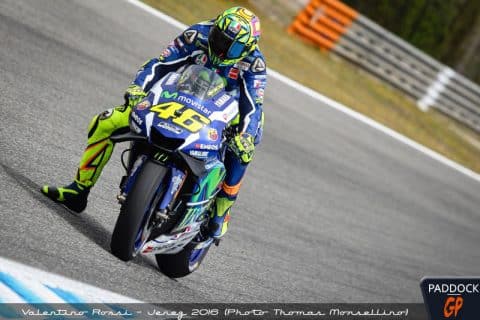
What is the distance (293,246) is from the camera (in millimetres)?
8352

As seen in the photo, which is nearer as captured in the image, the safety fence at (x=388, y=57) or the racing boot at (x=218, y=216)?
the racing boot at (x=218, y=216)

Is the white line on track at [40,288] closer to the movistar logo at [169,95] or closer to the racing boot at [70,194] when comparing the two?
the racing boot at [70,194]

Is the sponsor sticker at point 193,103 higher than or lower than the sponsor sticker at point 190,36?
lower

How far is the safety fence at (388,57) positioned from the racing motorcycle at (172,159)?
13972 mm

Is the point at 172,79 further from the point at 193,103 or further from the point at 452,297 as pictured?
the point at 452,297

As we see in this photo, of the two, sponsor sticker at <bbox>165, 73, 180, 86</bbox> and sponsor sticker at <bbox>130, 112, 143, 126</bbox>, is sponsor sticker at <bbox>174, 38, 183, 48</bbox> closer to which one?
sponsor sticker at <bbox>165, 73, 180, 86</bbox>

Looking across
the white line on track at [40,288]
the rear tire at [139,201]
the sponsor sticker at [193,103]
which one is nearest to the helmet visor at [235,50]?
the sponsor sticker at [193,103]

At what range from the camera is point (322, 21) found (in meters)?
19.3

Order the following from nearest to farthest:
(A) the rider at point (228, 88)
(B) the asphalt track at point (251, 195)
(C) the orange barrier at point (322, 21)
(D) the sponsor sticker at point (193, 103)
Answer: (D) the sponsor sticker at point (193, 103) < (A) the rider at point (228, 88) < (B) the asphalt track at point (251, 195) < (C) the orange barrier at point (322, 21)

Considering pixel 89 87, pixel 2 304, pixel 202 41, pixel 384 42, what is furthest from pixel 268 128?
pixel 384 42

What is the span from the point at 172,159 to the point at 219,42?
3.01ft

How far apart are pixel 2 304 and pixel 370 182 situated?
8.47 metres

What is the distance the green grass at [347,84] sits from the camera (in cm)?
1595

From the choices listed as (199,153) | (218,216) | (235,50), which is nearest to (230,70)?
(235,50)
